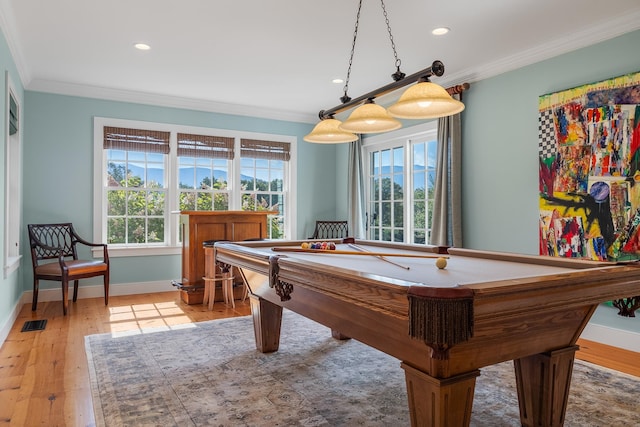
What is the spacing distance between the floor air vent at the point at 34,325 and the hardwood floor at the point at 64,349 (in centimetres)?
5

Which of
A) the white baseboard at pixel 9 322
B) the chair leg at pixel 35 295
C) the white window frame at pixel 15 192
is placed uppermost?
the white window frame at pixel 15 192

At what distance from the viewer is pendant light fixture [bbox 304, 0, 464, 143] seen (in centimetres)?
238

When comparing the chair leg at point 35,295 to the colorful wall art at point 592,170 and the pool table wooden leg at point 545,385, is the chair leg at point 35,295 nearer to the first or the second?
the pool table wooden leg at point 545,385

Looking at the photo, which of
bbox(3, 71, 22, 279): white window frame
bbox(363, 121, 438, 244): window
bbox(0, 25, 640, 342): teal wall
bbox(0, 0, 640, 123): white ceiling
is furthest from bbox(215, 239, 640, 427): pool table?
bbox(3, 71, 22, 279): white window frame

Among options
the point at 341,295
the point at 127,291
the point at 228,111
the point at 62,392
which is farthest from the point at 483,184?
the point at 127,291

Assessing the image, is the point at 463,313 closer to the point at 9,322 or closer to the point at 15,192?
the point at 9,322

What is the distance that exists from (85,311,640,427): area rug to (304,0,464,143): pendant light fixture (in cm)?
163

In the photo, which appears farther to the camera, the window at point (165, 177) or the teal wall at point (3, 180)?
the window at point (165, 177)

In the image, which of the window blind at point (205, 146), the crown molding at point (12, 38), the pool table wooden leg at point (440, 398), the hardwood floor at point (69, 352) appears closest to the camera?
the pool table wooden leg at point (440, 398)

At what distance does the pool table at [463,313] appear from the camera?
1.38 meters

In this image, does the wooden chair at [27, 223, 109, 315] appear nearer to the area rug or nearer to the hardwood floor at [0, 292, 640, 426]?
the hardwood floor at [0, 292, 640, 426]

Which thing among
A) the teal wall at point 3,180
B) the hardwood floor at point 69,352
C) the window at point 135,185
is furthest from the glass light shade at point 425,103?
the window at point 135,185

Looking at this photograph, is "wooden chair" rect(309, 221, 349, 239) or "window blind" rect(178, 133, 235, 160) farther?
"wooden chair" rect(309, 221, 349, 239)

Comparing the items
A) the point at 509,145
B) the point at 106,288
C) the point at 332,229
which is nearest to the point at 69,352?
the point at 106,288
